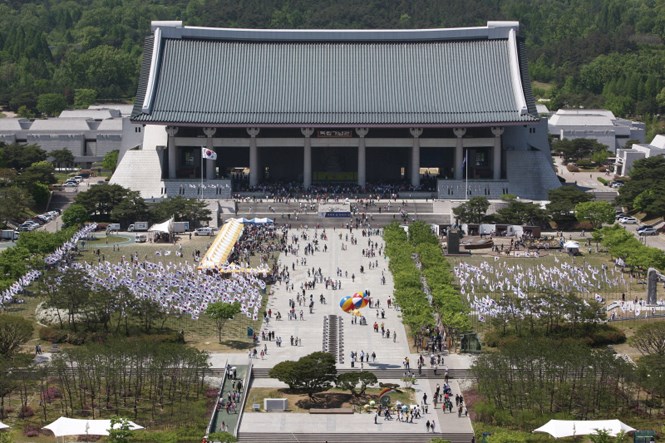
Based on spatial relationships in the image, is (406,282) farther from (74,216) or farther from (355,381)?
(74,216)

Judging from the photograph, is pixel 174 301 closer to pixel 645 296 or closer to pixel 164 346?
pixel 164 346

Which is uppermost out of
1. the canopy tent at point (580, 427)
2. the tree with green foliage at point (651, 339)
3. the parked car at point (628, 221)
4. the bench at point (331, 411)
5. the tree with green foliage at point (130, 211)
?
the tree with green foliage at point (130, 211)

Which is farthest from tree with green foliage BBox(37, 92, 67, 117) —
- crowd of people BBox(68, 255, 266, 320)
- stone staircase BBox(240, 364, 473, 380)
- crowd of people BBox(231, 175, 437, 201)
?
stone staircase BBox(240, 364, 473, 380)

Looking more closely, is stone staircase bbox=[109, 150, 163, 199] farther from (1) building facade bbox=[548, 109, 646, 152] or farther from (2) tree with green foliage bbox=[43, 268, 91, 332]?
(1) building facade bbox=[548, 109, 646, 152]

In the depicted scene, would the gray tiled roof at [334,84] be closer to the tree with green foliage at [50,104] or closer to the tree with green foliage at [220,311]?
the tree with green foliage at [220,311]

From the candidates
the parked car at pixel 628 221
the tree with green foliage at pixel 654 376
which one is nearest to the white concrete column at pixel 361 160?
the parked car at pixel 628 221

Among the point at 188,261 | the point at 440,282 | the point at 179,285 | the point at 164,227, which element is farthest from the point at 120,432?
the point at 164,227
